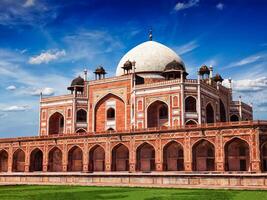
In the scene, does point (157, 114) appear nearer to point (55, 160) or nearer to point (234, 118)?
point (55, 160)

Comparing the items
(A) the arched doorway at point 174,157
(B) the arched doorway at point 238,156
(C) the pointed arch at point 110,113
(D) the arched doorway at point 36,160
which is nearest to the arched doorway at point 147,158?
(A) the arched doorway at point 174,157

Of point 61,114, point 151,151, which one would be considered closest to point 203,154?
point 151,151

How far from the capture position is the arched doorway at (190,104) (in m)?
31.6

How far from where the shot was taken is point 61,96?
38.3 metres

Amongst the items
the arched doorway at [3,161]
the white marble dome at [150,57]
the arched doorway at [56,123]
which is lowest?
Result: the arched doorway at [3,161]

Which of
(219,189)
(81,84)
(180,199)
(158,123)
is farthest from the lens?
(81,84)

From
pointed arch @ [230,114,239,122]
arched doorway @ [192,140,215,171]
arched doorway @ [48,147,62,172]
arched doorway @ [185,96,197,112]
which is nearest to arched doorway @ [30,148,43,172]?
arched doorway @ [48,147,62,172]

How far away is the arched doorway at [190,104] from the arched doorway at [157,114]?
186cm

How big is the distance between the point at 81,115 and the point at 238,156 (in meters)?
16.0

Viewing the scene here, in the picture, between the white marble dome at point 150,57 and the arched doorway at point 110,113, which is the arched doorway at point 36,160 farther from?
the white marble dome at point 150,57

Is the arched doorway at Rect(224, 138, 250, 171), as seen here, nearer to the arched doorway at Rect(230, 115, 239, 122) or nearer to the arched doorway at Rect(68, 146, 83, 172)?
the arched doorway at Rect(230, 115, 239, 122)

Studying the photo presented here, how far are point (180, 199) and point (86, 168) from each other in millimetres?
16536

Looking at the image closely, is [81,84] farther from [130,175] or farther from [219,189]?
[219,189]

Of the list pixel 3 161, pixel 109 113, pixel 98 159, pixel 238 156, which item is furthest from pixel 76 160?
pixel 238 156
